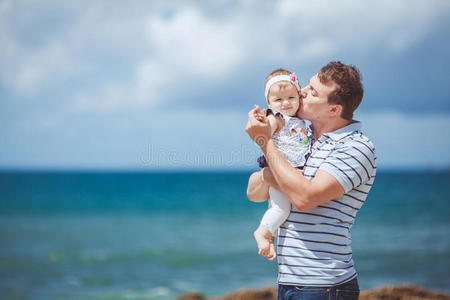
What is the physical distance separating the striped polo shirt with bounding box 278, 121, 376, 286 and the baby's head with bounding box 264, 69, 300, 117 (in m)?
0.31

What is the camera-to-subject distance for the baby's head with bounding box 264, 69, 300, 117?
2.36 meters

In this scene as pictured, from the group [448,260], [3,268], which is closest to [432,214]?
[448,260]

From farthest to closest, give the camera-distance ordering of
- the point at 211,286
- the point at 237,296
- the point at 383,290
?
1. the point at 211,286
2. the point at 237,296
3. the point at 383,290

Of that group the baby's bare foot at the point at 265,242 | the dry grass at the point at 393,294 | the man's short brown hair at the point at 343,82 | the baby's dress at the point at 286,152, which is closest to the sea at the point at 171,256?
the dry grass at the point at 393,294

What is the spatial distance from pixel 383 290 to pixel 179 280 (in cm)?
719

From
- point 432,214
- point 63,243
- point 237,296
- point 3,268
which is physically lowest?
point 237,296

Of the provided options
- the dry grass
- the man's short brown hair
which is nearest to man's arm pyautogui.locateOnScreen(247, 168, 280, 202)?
the man's short brown hair

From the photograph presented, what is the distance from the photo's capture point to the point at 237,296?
5.05 m

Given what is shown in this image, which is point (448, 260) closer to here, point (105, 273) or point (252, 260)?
point (252, 260)

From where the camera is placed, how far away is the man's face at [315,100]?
2.14 meters

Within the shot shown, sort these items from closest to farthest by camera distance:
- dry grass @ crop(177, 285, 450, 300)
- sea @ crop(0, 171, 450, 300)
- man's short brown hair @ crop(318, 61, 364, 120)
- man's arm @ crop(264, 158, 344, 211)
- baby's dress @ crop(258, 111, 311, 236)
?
man's arm @ crop(264, 158, 344, 211), man's short brown hair @ crop(318, 61, 364, 120), baby's dress @ crop(258, 111, 311, 236), dry grass @ crop(177, 285, 450, 300), sea @ crop(0, 171, 450, 300)

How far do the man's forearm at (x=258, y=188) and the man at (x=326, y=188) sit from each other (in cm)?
9

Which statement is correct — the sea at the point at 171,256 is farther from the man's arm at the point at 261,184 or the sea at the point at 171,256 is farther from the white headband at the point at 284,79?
the white headband at the point at 284,79

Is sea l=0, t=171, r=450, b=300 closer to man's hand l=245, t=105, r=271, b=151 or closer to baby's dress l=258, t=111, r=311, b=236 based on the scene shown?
baby's dress l=258, t=111, r=311, b=236
